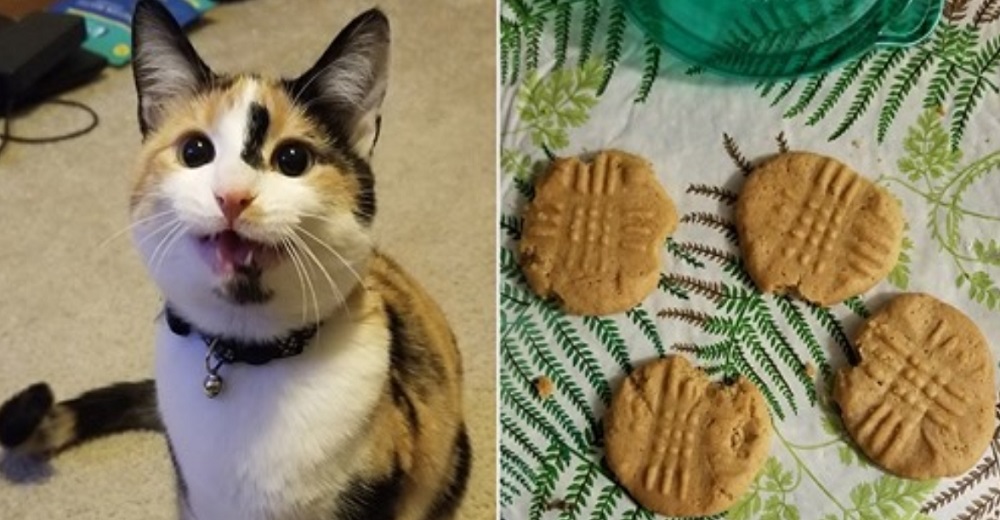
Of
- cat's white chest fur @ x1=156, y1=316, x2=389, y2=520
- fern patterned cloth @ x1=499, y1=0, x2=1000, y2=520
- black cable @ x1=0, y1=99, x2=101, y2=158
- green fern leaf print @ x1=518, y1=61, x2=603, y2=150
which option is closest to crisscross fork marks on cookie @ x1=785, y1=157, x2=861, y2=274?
fern patterned cloth @ x1=499, y1=0, x2=1000, y2=520

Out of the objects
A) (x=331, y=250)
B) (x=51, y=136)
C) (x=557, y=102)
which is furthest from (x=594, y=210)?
(x=51, y=136)

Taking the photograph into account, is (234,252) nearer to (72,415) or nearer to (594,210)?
(594,210)

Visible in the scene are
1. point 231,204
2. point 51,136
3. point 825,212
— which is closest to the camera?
point 231,204

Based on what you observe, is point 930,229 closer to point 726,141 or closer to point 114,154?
point 726,141

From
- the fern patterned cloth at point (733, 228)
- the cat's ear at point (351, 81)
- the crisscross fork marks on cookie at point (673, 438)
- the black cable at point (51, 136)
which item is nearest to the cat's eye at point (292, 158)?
the cat's ear at point (351, 81)

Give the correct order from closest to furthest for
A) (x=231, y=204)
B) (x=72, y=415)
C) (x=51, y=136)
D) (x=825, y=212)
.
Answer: (x=231, y=204)
(x=825, y=212)
(x=72, y=415)
(x=51, y=136)

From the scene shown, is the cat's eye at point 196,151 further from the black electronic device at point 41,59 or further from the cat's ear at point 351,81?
the black electronic device at point 41,59
